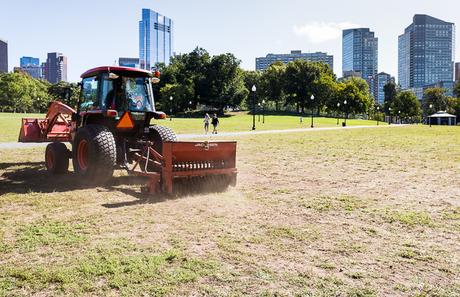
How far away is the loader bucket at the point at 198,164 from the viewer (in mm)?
8305

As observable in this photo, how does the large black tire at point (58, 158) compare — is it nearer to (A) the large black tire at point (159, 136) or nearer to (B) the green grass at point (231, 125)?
(A) the large black tire at point (159, 136)

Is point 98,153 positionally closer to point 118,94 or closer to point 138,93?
point 118,94

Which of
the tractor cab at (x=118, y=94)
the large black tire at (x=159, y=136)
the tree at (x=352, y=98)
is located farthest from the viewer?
the tree at (x=352, y=98)

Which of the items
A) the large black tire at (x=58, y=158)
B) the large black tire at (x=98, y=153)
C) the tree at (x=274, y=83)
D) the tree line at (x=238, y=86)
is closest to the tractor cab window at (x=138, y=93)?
the large black tire at (x=98, y=153)

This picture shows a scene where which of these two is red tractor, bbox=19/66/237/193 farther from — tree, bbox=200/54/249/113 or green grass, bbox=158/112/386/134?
tree, bbox=200/54/249/113

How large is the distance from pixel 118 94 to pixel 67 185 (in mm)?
2508

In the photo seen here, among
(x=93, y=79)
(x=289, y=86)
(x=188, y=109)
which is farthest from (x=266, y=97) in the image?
(x=93, y=79)

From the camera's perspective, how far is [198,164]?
8.91 meters

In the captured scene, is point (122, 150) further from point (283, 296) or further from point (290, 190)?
point (283, 296)

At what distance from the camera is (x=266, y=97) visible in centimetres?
10762

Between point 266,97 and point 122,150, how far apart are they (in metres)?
99.0

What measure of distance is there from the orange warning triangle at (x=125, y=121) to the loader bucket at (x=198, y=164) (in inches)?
83.6

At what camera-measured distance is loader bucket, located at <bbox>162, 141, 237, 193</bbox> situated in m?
8.30

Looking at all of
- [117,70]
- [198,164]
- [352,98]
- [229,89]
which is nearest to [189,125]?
[117,70]
